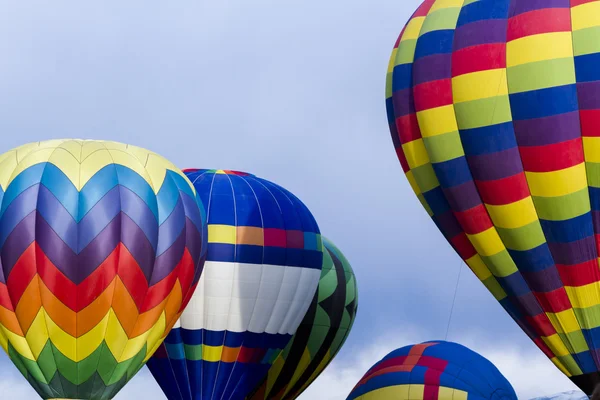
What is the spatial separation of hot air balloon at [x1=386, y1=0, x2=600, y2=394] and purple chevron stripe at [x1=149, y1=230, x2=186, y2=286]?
9.32ft

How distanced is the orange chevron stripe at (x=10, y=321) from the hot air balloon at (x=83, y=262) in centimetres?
1

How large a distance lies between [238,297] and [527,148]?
4.84 metres

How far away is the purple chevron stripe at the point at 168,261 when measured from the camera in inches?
558

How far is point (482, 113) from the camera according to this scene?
13734 millimetres

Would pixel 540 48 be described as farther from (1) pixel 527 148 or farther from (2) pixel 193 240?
(2) pixel 193 240

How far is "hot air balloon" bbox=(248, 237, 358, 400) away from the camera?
18469mm

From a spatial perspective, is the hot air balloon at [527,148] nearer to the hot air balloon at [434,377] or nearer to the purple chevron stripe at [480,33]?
the purple chevron stripe at [480,33]

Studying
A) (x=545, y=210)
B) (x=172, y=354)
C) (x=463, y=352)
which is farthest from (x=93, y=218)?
(x=463, y=352)

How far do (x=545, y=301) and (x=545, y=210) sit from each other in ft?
3.10

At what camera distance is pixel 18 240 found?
13.8m

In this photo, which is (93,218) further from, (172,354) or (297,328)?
(297,328)

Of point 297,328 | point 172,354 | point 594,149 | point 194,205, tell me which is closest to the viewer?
point 594,149

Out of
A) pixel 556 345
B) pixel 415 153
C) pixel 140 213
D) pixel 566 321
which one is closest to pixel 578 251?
pixel 566 321

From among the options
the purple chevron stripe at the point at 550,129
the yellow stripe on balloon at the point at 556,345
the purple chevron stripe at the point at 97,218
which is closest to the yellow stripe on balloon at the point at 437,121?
the purple chevron stripe at the point at 550,129
